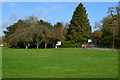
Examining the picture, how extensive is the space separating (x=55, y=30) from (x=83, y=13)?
34.0 feet

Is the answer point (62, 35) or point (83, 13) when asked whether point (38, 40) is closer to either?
point (62, 35)

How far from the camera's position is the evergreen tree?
56.8m

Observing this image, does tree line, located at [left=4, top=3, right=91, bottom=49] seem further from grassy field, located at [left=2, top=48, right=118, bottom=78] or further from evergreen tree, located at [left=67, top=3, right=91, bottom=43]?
grassy field, located at [left=2, top=48, right=118, bottom=78]

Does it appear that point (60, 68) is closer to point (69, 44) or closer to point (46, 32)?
point (46, 32)

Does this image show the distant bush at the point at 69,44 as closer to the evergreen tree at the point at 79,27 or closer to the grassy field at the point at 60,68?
the evergreen tree at the point at 79,27

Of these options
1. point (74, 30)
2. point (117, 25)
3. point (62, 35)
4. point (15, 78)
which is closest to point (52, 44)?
point (62, 35)

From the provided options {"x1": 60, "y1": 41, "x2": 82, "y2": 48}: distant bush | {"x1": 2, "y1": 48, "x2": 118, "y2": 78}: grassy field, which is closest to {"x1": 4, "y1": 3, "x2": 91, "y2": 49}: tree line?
{"x1": 60, "y1": 41, "x2": 82, "y2": 48}: distant bush

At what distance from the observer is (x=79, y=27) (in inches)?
2251

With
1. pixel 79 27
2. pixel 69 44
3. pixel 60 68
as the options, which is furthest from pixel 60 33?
pixel 60 68

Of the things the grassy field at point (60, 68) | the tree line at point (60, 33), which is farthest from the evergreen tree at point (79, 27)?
the grassy field at point (60, 68)

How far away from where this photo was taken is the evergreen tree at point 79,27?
5678 centimetres

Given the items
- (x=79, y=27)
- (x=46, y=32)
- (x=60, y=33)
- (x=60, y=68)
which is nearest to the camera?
(x=60, y=68)

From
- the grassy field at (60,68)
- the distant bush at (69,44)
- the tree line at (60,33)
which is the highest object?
the tree line at (60,33)

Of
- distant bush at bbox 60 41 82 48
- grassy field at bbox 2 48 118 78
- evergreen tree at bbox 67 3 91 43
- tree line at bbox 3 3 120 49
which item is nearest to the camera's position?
grassy field at bbox 2 48 118 78
